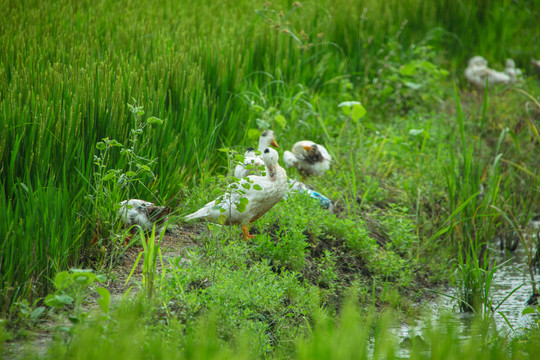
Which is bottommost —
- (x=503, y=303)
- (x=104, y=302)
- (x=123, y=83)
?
(x=503, y=303)

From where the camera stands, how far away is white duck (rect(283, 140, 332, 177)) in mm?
4793

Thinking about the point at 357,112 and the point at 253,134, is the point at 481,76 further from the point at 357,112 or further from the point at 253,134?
the point at 253,134

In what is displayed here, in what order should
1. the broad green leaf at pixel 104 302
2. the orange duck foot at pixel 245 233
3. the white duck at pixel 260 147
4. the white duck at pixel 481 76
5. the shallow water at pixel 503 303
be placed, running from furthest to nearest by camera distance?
the white duck at pixel 481 76 → the white duck at pixel 260 147 → the orange duck foot at pixel 245 233 → the shallow water at pixel 503 303 → the broad green leaf at pixel 104 302

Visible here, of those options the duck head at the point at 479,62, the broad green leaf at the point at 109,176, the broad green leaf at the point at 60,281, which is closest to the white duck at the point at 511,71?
the duck head at the point at 479,62

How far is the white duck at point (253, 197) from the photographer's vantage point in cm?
332

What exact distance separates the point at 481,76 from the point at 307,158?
354 centimetres

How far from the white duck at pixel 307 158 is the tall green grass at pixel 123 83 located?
0.45 meters

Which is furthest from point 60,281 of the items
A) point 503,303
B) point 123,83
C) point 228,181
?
point 503,303

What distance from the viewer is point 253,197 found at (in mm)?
3318

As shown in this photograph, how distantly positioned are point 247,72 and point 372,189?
161 centimetres

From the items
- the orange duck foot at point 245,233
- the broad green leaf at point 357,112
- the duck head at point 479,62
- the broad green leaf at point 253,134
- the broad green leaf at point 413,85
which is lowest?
the broad green leaf at point 413,85

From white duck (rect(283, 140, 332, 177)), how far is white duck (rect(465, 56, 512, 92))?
340 cm

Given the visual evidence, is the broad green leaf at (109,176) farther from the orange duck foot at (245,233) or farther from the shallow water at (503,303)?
the shallow water at (503,303)

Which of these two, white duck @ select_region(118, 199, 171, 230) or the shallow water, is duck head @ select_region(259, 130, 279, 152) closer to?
white duck @ select_region(118, 199, 171, 230)
